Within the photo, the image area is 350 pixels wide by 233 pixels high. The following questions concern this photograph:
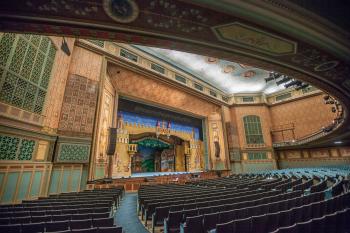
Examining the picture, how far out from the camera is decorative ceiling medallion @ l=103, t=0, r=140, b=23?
10.3 ft

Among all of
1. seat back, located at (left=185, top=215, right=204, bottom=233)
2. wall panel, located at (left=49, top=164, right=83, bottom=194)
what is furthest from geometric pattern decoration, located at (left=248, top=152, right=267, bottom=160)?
seat back, located at (left=185, top=215, right=204, bottom=233)

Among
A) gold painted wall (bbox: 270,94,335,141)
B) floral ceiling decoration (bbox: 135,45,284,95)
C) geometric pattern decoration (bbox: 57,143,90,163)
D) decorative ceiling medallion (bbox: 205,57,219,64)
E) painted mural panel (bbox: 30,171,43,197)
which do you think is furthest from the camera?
gold painted wall (bbox: 270,94,335,141)

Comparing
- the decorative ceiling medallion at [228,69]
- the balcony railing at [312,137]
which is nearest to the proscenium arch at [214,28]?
the balcony railing at [312,137]

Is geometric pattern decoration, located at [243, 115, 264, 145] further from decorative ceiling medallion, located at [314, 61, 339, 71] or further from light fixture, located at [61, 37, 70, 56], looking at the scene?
light fixture, located at [61, 37, 70, 56]

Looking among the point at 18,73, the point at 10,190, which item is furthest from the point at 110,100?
the point at 10,190

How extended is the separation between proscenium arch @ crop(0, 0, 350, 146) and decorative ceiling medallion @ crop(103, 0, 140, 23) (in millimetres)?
53

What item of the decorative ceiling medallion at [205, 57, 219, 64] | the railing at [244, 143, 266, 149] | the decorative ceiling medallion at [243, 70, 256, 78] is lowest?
the railing at [244, 143, 266, 149]

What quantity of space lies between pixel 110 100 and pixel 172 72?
613 cm

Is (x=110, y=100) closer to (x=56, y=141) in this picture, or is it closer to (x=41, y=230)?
(x=56, y=141)

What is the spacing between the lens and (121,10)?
129 inches

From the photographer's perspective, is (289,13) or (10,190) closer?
(289,13)

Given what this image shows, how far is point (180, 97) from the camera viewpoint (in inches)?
667

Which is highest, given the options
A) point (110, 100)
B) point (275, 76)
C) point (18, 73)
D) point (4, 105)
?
point (275, 76)

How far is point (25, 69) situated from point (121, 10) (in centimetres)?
580
